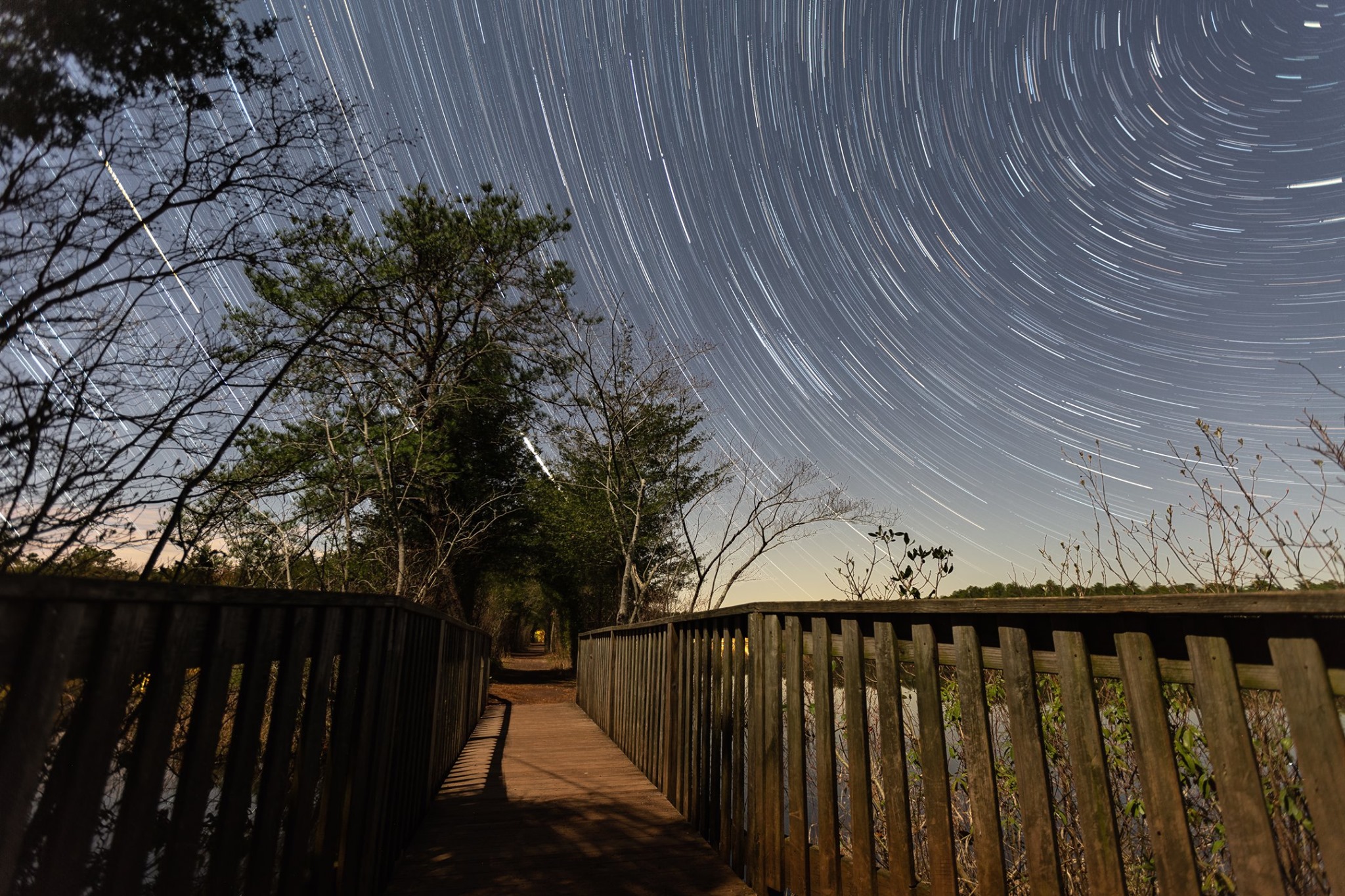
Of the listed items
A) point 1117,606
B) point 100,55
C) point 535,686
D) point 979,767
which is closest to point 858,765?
point 979,767

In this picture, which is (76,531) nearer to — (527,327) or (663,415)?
(527,327)

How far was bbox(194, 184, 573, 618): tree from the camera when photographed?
206 inches

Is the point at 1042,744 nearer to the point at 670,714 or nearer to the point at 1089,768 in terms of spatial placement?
the point at 1089,768

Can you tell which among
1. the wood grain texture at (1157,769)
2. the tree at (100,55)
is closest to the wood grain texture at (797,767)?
the wood grain texture at (1157,769)

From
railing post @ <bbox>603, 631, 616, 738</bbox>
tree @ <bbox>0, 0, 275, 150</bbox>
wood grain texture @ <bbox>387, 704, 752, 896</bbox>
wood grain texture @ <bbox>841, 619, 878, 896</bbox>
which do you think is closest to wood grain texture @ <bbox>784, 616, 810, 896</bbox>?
wood grain texture @ <bbox>841, 619, 878, 896</bbox>

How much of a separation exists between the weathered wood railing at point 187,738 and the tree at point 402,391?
1413mm

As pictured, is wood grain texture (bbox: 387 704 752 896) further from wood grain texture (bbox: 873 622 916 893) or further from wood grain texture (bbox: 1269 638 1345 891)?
wood grain texture (bbox: 1269 638 1345 891)

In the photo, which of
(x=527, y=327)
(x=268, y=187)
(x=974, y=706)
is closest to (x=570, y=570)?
(x=527, y=327)

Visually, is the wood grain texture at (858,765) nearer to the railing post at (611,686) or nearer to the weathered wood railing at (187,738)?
the weathered wood railing at (187,738)

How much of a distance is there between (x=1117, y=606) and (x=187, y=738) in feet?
7.04

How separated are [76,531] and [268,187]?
220cm

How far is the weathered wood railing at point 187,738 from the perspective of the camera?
108cm

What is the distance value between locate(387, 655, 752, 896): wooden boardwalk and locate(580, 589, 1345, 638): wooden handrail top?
1561mm

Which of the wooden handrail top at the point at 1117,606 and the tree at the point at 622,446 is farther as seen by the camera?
the tree at the point at 622,446
